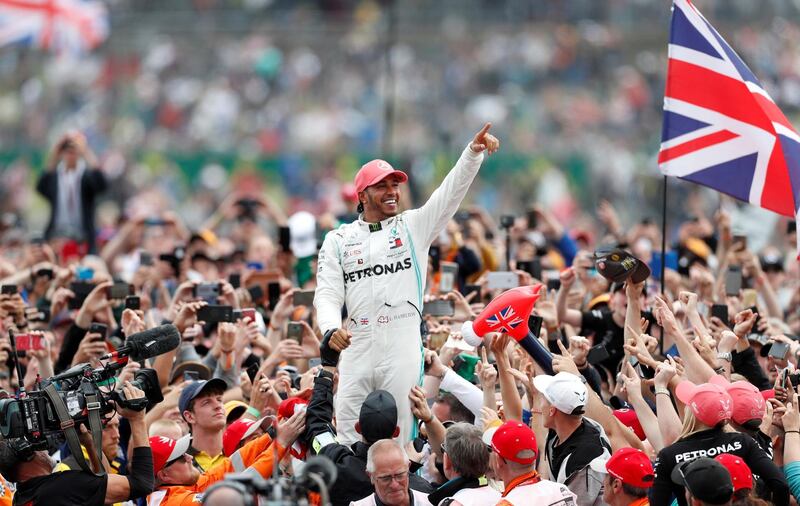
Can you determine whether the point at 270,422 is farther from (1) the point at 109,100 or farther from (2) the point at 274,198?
(1) the point at 109,100

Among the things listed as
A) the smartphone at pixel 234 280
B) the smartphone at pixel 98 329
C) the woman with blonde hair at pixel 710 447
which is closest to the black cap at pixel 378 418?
the woman with blonde hair at pixel 710 447

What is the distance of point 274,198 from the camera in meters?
24.6

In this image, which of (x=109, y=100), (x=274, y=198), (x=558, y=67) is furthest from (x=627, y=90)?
(x=109, y=100)

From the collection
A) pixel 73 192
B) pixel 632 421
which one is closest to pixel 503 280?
pixel 632 421

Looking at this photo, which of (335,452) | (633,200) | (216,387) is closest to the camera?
(335,452)

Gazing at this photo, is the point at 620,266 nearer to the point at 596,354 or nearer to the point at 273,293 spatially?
the point at 596,354

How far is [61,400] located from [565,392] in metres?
2.46

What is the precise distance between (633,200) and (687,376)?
16.2m

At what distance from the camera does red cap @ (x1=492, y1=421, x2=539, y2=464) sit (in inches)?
254

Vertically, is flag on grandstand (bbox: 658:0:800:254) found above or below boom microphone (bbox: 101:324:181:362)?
above

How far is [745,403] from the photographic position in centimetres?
692

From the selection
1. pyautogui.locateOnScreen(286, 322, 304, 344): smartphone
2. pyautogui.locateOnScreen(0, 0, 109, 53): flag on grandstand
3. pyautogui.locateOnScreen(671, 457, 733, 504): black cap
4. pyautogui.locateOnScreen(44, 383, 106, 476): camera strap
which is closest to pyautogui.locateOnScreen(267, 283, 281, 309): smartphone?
pyautogui.locateOnScreen(286, 322, 304, 344): smartphone

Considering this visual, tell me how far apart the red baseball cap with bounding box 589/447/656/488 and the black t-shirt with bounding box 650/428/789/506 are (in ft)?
0.16

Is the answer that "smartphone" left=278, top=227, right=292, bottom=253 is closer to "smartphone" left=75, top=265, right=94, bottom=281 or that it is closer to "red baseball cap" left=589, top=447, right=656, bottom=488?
"smartphone" left=75, top=265, right=94, bottom=281
